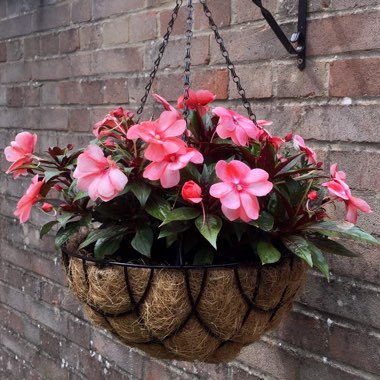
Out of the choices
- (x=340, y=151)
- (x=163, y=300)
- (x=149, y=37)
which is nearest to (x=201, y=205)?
(x=163, y=300)

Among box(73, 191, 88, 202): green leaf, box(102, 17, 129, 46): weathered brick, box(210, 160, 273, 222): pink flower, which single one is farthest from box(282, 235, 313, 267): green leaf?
box(102, 17, 129, 46): weathered brick

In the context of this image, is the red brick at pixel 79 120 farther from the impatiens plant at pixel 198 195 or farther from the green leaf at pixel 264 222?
the green leaf at pixel 264 222

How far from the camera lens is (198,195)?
867 mm

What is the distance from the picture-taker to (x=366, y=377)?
1.20 metres

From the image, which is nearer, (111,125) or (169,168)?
(169,168)

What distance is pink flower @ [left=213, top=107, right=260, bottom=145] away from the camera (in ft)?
3.04

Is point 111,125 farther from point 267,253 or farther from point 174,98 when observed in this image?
point 174,98

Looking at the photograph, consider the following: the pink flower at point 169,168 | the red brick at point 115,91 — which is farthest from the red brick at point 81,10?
the pink flower at point 169,168

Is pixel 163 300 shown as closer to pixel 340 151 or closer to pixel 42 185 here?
pixel 42 185

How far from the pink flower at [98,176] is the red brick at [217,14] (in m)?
0.66

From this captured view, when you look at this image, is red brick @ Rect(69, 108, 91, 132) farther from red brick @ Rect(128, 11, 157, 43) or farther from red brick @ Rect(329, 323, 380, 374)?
red brick @ Rect(329, 323, 380, 374)

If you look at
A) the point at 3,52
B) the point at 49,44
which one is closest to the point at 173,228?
the point at 49,44

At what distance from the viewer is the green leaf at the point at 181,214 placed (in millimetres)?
875

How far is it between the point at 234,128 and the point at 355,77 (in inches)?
14.9
